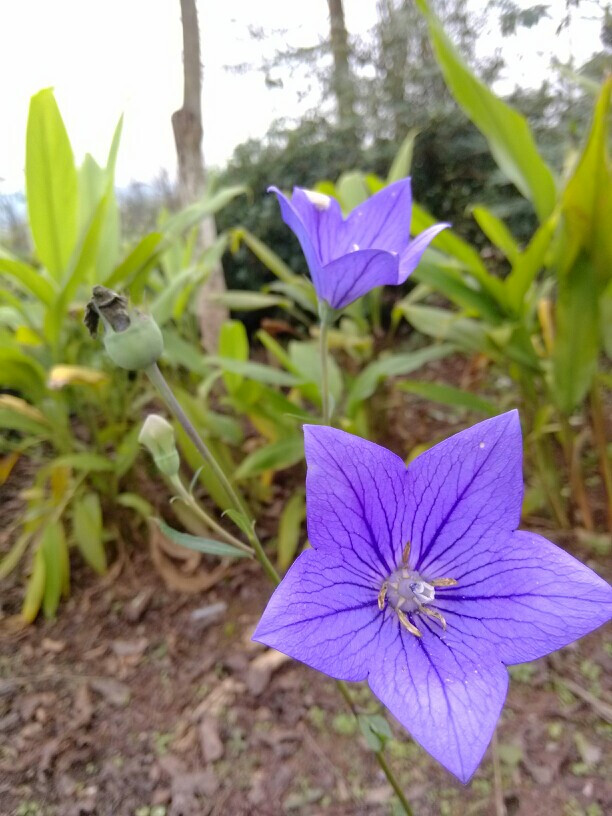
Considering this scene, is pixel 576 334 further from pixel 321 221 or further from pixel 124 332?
pixel 124 332

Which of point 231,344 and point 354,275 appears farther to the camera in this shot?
point 231,344

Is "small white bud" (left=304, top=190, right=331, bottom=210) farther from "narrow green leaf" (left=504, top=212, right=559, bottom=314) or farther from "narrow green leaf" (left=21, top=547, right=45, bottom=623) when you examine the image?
"narrow green leaf" (left=21, top=547, right=45, bottom=623)

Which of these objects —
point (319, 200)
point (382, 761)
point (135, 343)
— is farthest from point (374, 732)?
point (319, 200)

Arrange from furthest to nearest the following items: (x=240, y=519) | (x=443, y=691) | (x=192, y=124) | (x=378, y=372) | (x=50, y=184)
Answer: (x=192, y=124) → (x=378, y=372) → (x=50, y=184) → (x=240, y=519) → (x=443, y=691)

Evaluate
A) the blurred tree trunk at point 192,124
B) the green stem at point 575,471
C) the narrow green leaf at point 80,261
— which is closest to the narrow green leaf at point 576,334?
the green stem at point 575,471

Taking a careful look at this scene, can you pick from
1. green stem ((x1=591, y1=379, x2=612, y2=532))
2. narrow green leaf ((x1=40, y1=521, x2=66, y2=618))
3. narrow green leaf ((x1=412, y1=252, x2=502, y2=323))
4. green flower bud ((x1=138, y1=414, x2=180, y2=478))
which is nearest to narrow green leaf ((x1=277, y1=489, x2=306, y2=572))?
narrow green leaf ((x1=40, y1=521, x2=66, y2=618))

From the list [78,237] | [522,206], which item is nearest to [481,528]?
[78,237]
